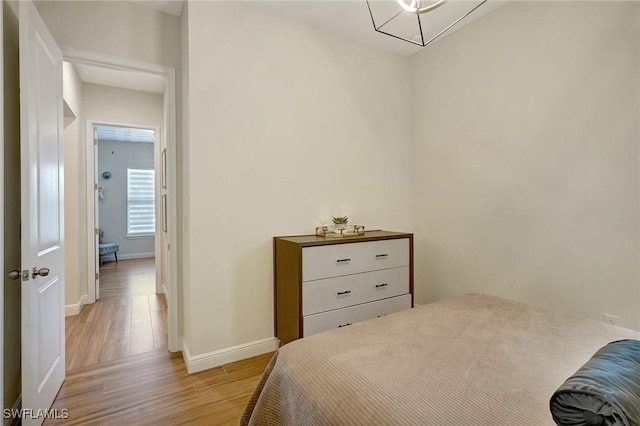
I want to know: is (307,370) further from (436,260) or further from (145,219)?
(145,219)

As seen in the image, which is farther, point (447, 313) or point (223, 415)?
point (223, 415)

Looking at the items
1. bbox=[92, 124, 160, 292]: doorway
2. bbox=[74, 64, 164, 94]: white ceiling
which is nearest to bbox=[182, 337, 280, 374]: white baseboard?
bbox=[74, 64, 164, 94]: white ceiling

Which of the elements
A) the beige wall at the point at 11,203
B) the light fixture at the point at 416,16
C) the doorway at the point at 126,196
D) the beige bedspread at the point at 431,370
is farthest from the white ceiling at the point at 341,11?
the doorway at the point at 126,196

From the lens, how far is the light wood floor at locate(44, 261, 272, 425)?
182cm

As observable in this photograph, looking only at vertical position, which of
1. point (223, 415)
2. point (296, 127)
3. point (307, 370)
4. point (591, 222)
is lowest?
point (223, 415)

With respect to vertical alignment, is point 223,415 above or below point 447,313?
below

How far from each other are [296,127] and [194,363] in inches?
78.0

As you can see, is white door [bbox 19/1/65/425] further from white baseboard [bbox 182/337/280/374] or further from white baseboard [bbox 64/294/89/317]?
white baseboard [bbox 64/294/89/317]

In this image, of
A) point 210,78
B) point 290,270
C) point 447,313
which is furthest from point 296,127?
point 447,313

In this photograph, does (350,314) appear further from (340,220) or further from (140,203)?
(140,203)

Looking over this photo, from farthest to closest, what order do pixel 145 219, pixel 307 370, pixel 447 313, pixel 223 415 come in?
pixel 145 219, pixel 223 415, pixel 447 313, pixel 307 370

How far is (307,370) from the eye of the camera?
1.15 meters

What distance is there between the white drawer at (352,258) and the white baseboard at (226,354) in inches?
29.7

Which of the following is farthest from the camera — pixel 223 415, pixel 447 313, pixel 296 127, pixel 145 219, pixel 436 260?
pixel 145 219
